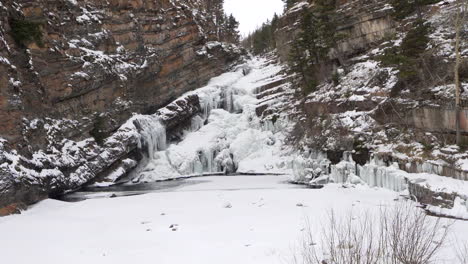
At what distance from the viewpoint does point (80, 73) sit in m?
25.8

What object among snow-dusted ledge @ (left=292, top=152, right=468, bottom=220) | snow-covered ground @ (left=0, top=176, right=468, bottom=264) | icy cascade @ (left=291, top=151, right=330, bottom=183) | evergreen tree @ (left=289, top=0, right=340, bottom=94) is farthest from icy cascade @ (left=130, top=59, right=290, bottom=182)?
snow-covered ground @ (left=0, top=176, right=468, bottom=264)

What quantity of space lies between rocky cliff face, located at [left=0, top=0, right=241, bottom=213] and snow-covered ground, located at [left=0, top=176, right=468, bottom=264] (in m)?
3.52

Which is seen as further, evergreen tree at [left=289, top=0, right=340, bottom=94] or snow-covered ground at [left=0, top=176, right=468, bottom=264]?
evergreen tree at [left=289, top=0, right=340, bottom=94]

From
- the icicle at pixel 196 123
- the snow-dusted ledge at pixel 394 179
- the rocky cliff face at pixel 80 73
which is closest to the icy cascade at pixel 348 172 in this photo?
the snow-dusted ledge at pixel 394 179

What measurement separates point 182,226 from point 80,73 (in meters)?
18.1

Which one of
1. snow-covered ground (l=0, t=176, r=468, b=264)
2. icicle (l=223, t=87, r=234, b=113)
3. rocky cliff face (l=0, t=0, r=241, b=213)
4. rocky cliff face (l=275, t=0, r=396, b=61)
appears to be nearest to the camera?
snow-covered ground (l=0, t=176, r=468, b=264)

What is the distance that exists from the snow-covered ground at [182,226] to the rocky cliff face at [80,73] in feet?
11.6

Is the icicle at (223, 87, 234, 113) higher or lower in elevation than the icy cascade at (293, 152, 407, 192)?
higher

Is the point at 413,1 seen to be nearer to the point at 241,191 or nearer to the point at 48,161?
the point at 241,191

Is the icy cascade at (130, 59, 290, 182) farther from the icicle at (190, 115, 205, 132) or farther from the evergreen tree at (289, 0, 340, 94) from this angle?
the evergreen tree at (289, 0, 340, 94)

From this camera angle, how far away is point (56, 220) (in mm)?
14109

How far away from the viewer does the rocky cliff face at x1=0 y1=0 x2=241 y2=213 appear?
19.5 m

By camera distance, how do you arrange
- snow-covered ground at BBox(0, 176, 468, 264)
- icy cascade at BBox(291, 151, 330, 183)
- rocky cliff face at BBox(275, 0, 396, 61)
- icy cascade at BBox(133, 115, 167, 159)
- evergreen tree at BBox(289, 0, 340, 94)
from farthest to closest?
icy cascade at BBox(133, 115, 167, 159) < rocky cliff face at BBox(275, 0, 396, 61) < evergreen tree at BBox(289, 0, 340, 94) < icy cascade at BBox(291, 151, 330, 183) < snow-covered ground at BBox(0, 176, 468, 264)

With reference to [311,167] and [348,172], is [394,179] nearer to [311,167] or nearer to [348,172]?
[348,172]
